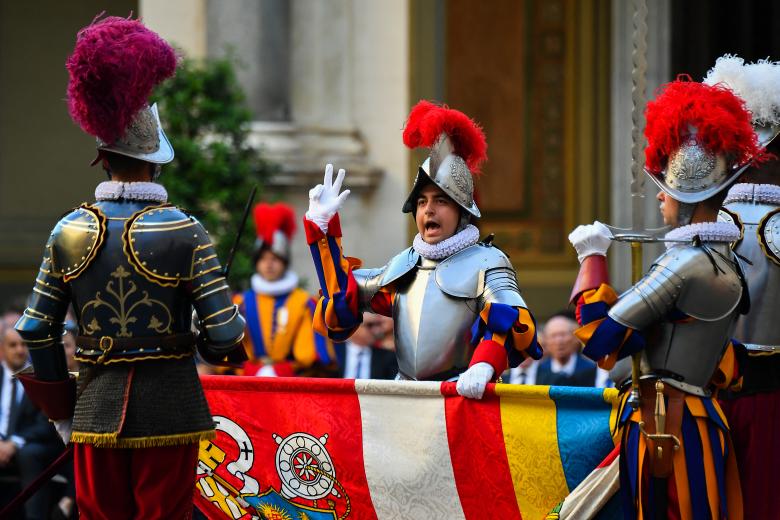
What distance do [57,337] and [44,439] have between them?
317 cm

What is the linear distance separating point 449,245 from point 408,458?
34.5 inches

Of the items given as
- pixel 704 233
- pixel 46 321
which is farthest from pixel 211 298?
pixel 704 233

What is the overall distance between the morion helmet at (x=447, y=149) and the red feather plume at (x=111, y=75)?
4.36 feet

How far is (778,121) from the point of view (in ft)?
19.2

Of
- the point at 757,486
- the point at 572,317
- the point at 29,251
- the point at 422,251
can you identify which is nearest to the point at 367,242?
the point at 572,317

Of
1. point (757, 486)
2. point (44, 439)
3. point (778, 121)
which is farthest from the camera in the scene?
point (44, 439)

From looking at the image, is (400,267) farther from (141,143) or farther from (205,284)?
(141,143)

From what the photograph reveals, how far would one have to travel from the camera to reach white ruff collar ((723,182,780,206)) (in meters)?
5.92

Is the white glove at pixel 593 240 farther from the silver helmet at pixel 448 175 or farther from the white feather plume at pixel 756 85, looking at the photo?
the white feather plume at pixel 756 85

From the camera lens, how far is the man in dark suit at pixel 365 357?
9.23m

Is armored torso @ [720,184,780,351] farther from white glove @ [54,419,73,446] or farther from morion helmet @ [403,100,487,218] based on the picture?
white glove @ [54,419,73,446]

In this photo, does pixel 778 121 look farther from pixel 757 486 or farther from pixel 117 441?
pixel 117 441

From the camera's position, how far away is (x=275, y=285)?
9422mm

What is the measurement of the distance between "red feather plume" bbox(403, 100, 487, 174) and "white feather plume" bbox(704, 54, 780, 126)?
97 cm
